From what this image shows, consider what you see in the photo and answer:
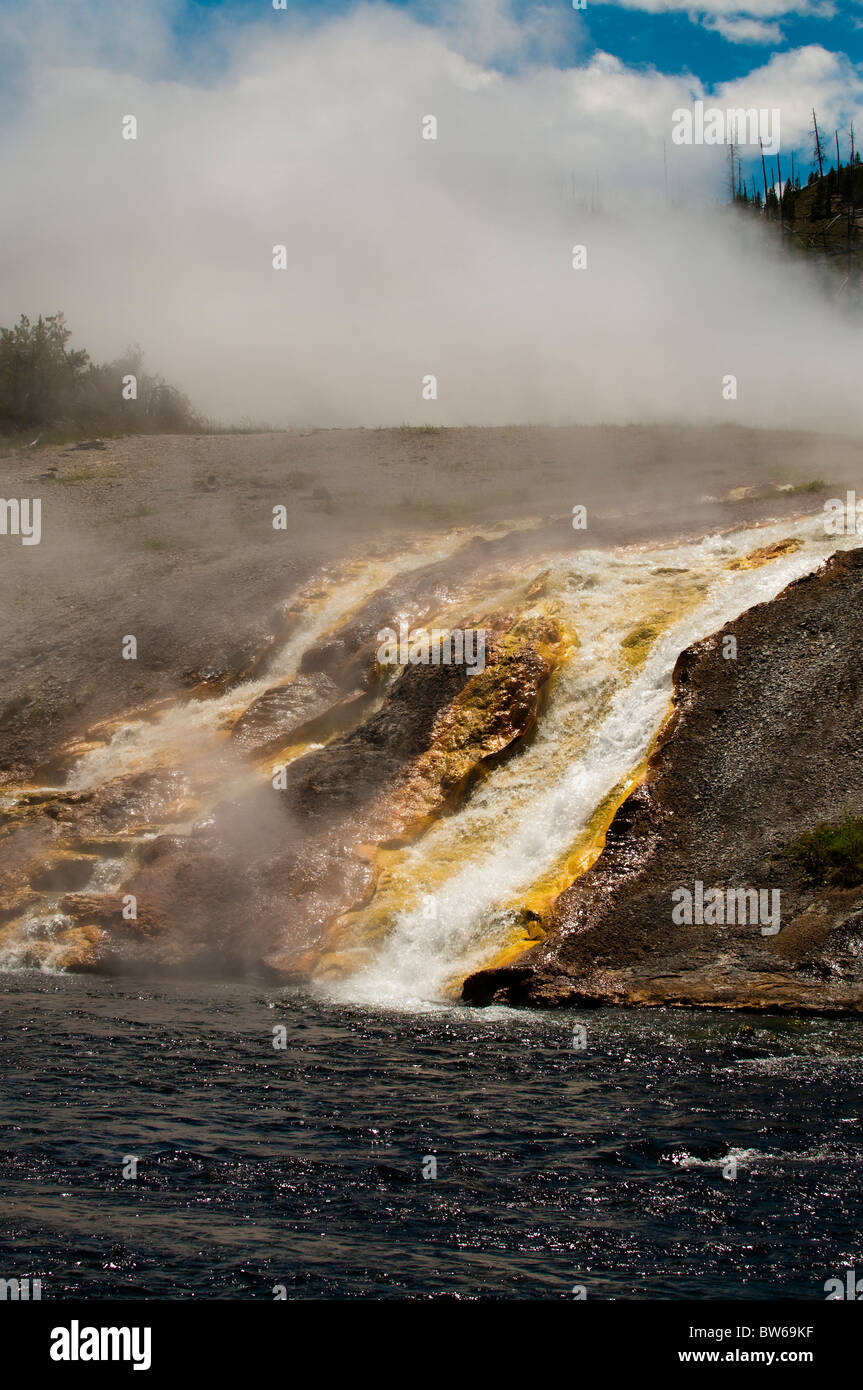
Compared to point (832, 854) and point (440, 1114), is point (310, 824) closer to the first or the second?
point (832, 854)

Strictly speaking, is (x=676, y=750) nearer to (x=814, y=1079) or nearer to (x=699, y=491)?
(x=814, y=1079)

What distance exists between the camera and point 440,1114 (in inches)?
490

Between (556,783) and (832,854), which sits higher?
(556,783)

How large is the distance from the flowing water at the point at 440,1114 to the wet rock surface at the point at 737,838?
75 cm

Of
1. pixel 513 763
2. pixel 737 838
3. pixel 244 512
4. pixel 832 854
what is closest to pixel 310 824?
pixel 513 763

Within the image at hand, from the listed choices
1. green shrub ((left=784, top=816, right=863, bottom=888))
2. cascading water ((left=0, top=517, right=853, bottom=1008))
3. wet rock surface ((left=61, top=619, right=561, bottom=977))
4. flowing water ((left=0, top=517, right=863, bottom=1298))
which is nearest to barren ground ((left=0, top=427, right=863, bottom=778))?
cascading water ((left=0, top=517, right=853, bottom=1008))

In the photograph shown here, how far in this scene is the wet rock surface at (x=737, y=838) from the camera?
1625 cm

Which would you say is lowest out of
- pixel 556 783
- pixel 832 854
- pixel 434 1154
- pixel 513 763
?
pixel 434 1154

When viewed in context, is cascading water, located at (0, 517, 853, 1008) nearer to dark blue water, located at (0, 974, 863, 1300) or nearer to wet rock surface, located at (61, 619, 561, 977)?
wet rock surface, located at (61, 619, 561, 977)

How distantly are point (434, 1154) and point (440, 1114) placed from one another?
40.7 inches

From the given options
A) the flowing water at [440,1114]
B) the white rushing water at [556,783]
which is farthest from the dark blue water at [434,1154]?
the white rushing water at [556,783]

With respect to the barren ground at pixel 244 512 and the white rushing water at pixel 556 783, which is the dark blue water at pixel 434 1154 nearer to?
the white rushing water at pixel 556 783

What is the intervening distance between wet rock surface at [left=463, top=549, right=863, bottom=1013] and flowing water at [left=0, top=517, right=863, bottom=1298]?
0.75 m

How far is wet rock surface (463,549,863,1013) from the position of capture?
16.2m
